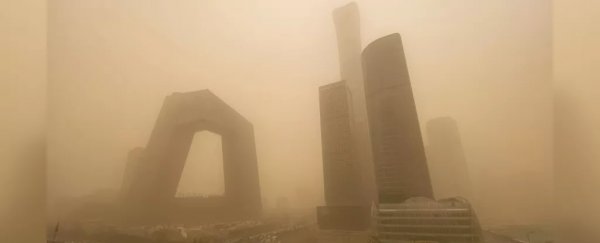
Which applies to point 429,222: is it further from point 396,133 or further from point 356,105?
point 356,105

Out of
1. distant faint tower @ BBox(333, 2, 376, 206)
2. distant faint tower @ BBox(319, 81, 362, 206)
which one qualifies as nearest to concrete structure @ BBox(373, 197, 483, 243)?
distant faint tower @ BBox(319, 81, 362, 206)

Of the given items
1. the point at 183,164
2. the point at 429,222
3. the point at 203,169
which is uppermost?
the point at 183,164

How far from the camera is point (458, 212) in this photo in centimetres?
716

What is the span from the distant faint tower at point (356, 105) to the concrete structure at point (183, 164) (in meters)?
3.06

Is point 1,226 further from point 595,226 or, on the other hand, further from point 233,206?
point 595,226

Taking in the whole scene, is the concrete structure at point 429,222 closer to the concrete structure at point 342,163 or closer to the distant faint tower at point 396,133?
the concrete structure at point 342,163

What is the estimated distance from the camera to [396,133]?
34.3 feet

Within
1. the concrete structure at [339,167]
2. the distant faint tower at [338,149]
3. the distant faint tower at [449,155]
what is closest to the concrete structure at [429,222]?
the concrete structure at [339,167]

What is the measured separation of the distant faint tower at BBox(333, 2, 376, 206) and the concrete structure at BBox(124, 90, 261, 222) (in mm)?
3060

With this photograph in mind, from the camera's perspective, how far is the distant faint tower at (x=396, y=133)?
1002cm

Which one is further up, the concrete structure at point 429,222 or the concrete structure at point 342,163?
the concrete structure at point 342,163

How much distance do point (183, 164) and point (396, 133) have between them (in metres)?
6.01

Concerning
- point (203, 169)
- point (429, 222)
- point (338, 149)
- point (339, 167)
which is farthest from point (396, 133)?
point (203, 169)

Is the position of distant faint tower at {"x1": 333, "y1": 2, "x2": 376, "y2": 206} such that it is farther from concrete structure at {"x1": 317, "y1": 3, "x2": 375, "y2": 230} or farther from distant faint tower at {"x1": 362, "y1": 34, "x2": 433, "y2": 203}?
distant faint tower at {"x1": 362, "y1": 34, "x2": 433, "y2": 203}
